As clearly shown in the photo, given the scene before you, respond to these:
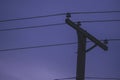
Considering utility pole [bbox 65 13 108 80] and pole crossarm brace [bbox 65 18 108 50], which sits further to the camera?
pole crossarm brace [bbox 65 18 108 50]

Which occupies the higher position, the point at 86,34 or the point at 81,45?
the point at 86,34

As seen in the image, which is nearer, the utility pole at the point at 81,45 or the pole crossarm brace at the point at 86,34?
the utility pole at the point at 81,45

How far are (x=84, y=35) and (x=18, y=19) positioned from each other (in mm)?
3488

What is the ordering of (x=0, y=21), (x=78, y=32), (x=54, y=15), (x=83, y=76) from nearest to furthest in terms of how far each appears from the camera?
(x=83, y=76) → (x=78, y=32) → (x=54, y=15) → (x=0, y=21)

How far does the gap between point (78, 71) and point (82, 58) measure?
0.54 meters

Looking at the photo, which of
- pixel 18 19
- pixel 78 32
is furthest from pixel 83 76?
pixel 18 19

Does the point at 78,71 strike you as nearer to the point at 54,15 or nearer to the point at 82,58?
the point at 82,58

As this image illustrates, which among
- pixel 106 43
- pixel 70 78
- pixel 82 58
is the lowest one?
pixel 70 78

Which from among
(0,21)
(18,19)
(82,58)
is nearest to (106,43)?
(82,58)

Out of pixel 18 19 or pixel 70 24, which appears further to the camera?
pixel 18 19

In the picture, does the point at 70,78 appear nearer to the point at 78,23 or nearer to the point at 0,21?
the point at 78,23

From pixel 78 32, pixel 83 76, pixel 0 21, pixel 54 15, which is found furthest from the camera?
pixel 0 21

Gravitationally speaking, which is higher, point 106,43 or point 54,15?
point 54,15

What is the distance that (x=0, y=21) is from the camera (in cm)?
1308
